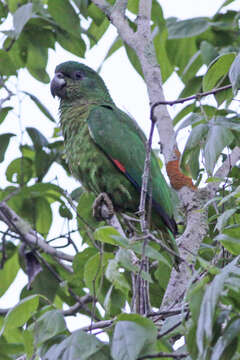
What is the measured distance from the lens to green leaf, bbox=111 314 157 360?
55.4 inches

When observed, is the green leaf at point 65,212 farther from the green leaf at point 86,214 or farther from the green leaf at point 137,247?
the green leaf at point 137,247

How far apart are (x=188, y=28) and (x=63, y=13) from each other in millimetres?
652

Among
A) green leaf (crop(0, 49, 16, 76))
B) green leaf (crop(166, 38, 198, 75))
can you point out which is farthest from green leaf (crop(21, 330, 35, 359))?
green leaf (crop(166, 38, 198, 75))

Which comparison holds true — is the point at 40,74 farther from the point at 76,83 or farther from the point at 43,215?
the point at 43,215

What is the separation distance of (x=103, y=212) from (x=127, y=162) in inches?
14.8

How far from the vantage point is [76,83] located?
3650 millimetres

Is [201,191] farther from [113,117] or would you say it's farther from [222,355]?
[222,355]

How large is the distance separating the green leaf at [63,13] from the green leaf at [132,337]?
1.89 m

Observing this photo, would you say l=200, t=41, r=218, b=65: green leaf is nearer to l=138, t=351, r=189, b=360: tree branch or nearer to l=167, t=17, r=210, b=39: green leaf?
l=167, t=17, r=210, b=39: green leaf

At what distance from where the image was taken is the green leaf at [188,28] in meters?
3.12

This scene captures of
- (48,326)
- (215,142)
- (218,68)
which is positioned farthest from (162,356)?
(218,68)

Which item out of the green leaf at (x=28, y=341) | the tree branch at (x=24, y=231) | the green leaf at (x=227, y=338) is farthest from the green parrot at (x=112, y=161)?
the green leaf at (x=227, y=338)

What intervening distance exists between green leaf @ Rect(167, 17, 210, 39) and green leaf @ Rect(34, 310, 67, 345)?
6.18ft

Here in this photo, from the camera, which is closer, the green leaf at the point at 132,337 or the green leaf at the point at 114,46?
the green leaf at the point at 132,337
